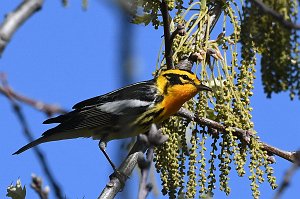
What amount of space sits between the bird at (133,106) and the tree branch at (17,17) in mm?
3153

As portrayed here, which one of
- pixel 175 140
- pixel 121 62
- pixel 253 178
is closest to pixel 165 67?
pixel 175 140

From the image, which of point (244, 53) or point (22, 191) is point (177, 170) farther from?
point (244, 53)

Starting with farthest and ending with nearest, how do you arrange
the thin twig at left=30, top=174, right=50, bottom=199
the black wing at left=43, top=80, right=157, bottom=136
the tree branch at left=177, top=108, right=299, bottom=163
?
1. the black wing at left=43, top=80, right=157, bottom=136
2. the tree branch at left=177, top=108, right=299, bottom=163
3. the thin twig at left=30, top=174, right=50, bottom=199

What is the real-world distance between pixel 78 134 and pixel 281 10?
136 inches

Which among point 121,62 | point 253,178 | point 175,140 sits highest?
point 121,62

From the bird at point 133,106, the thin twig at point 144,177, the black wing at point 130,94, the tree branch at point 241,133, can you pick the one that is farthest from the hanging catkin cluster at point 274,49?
the black wing at point 130,94

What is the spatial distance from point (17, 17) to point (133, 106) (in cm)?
326

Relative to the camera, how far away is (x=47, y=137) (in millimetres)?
5367

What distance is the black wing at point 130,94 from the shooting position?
524 centimetres

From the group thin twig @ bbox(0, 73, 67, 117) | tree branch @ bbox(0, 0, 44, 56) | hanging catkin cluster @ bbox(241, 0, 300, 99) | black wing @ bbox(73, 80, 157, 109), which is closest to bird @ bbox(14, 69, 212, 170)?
black wing @ bbox(73, 80, 157, 109)

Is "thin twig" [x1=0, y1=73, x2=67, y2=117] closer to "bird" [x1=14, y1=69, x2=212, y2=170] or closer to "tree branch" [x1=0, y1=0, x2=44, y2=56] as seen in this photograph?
"tree branch" [x1=0, y1=0, x2=44, y2=56]

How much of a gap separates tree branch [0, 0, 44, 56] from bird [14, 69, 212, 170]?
10.3 feet

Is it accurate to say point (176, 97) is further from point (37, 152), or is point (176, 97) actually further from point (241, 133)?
point (37, 152)

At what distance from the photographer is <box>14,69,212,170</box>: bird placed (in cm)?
505
